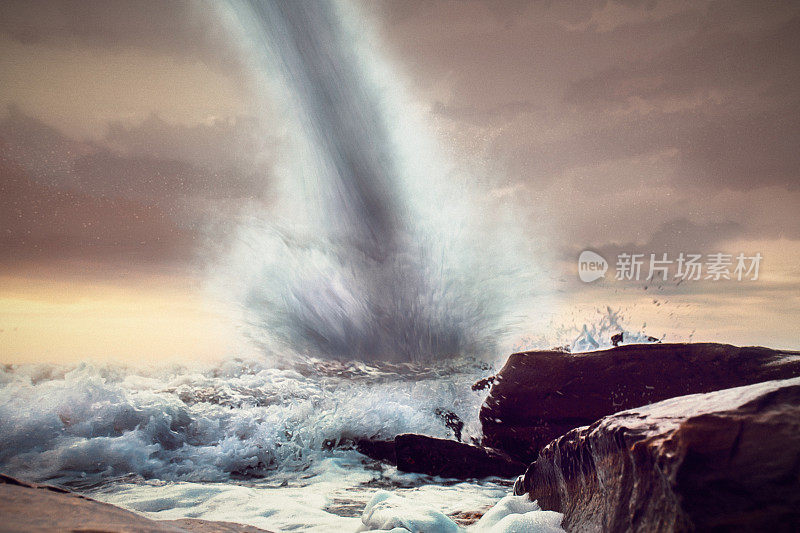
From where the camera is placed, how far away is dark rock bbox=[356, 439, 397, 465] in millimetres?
3848

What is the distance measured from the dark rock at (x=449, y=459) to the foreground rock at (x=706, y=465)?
1882 mm

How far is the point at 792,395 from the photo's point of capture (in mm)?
1224

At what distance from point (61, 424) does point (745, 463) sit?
508cm

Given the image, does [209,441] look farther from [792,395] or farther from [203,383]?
[792,395]

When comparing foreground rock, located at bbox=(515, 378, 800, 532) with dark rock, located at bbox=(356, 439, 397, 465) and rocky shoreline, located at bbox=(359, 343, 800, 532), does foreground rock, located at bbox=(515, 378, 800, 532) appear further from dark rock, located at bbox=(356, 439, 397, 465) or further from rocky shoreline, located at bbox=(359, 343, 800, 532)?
dark rock, located at bbox=(356, 439, 397, 465)

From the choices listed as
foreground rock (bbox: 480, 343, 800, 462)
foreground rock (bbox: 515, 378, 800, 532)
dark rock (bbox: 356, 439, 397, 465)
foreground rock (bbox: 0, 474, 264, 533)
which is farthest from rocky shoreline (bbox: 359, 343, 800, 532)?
dark rock (bbox: 356, 439, 397, 465)

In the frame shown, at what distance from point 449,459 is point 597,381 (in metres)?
1.27

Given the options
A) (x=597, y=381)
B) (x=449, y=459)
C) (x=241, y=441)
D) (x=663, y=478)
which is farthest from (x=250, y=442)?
(x=663, y=478)

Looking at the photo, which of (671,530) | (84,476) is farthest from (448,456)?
(84,476)

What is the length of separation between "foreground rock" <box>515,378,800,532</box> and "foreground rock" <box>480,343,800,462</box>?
6.88 ft

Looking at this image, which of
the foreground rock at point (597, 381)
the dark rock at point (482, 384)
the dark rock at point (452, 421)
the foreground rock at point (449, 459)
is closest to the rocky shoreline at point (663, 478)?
the foreground rock at point (449, 459)

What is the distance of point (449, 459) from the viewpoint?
3.25 m

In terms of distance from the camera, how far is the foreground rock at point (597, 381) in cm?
315

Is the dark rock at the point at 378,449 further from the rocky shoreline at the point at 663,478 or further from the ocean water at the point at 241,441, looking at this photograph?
the rocky shoreline at the point at 663,478
